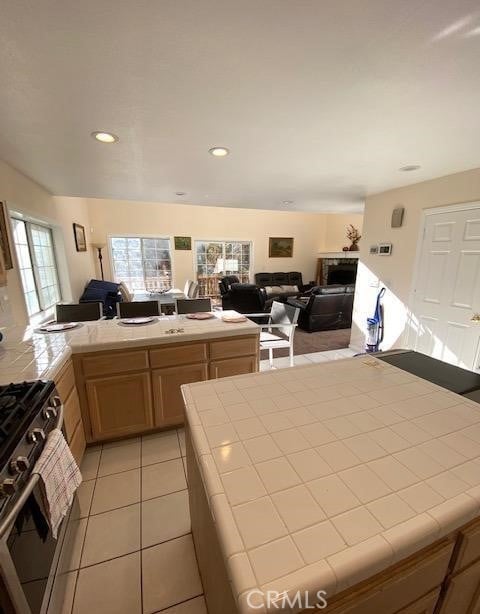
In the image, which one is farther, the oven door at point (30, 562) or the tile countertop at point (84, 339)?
the tile countertop at point (84, 339)

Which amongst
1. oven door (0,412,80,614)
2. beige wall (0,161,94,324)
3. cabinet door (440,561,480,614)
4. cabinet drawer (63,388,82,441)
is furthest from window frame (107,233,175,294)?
cabinet door (440,561,480,614)

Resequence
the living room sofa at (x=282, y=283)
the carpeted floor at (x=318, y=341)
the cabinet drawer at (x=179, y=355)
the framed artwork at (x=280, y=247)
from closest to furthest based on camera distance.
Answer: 1. the cabinet drawer at (x=179, y=355)
2. the carpeted floor at (x=318, y=341)
3. the living room sofa at (x=282, y=283)
4. the framed artwork at (x=280, y=247)

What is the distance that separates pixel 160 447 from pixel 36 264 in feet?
8.57

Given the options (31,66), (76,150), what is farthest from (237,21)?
(76,150)

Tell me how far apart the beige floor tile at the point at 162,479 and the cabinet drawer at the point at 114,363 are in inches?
27.1

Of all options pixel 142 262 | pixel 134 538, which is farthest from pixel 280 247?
pixel 134 538

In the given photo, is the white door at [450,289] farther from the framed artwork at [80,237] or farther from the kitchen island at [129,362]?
the framed artwork at [80,237]

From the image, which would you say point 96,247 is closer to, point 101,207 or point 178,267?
point 101,207

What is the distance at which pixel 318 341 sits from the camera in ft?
14.3

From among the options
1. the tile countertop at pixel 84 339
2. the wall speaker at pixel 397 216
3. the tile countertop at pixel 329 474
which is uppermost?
the wall speaker at pixel 397 216

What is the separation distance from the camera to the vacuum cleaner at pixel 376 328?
3.33 m

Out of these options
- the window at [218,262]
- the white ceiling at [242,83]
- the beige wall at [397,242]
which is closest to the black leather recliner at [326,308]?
the beige wall at [397,242]

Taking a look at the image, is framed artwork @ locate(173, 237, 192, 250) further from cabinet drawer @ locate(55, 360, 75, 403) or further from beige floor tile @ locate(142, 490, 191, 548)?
beige floor tile @ locate(142, 490, 191, 548)

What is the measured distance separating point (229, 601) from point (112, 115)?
7.06 ft
